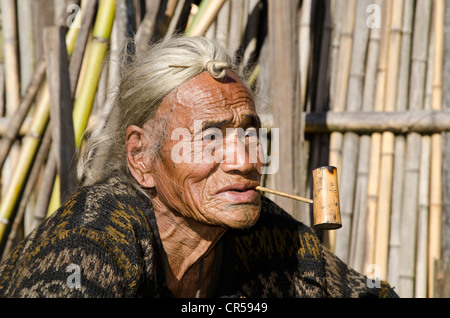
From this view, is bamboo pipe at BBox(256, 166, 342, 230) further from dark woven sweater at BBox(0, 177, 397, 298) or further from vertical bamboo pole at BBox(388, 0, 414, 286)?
vertical bamboo pole at BBox(388, 0, 414, 286)

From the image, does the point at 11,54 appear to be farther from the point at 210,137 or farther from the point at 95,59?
the point at 210,137

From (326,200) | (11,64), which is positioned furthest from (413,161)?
(11,64)

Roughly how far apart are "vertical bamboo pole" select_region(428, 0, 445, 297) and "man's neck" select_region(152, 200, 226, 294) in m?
1.94

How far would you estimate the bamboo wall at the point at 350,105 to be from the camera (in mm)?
3738

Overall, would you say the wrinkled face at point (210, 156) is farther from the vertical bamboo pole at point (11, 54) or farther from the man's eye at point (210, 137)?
the vertical bamboo pole at point (11, 54)

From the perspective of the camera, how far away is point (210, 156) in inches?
88.7

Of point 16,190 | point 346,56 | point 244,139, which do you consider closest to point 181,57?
point 244,139

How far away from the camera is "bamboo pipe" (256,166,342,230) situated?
2.21 m

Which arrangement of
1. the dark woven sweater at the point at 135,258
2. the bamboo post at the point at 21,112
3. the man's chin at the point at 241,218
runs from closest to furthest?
1. the dark woven sweater at the point at 135,258
2. the man's chin at the point at 241,218
3. the bamboo post at the point at 21,112

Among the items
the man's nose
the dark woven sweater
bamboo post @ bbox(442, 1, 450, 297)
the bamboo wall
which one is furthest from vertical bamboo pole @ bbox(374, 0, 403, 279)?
the man's nose

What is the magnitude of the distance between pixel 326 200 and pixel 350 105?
6.32ft

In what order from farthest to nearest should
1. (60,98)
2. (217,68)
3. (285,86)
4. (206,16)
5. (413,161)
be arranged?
(413,161) → (206,16) → (285,86) → (60,98) → (217,68)

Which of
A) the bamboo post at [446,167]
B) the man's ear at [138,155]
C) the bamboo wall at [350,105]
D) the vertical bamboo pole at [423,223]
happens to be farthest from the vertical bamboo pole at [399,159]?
the man's ear at [138,155]

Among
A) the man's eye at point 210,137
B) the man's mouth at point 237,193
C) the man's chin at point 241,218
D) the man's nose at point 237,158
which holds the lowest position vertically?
the man's chin at point 241,218
